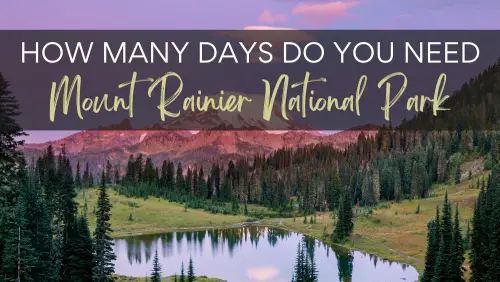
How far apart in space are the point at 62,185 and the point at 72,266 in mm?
9881

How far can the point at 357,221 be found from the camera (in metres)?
141

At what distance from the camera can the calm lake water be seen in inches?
3634

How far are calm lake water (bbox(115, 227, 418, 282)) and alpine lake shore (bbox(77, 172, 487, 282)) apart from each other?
535 cm

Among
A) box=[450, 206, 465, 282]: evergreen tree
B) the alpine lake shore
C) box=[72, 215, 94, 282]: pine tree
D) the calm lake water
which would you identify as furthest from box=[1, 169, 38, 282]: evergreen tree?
the calm lake water

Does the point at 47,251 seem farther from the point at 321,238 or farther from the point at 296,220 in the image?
the point at 296,220

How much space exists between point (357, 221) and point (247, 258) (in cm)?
4165

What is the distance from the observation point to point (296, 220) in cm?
16762

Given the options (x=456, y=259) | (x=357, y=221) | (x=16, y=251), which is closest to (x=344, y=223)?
(x=357, y=221)

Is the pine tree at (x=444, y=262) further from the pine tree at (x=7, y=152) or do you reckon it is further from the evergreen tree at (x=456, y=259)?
the pine tree at (x=7, y=152)

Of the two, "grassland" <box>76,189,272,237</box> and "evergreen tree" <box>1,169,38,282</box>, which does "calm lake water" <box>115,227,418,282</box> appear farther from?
"evergreen tree" <box>1,169,38,282</box>

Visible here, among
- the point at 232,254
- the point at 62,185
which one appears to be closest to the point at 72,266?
the point at 62,185

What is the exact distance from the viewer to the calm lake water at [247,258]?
303ft

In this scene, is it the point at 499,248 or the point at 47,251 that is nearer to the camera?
the point at 47,251

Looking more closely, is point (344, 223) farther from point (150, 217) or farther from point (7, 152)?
point (7, 152)
